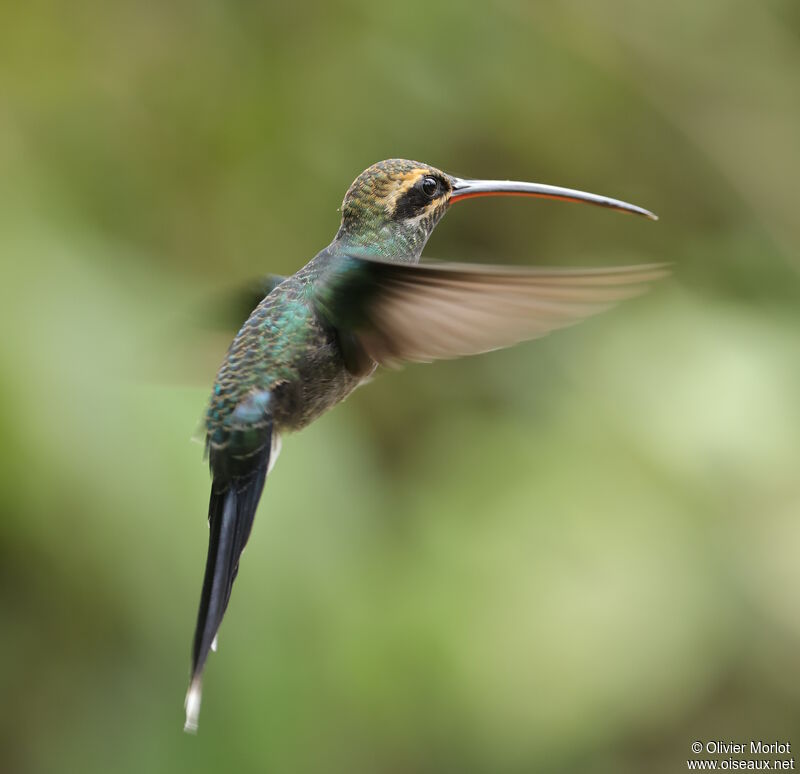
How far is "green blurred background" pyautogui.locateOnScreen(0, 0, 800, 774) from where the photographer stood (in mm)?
2322

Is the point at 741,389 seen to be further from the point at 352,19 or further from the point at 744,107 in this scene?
the point at 352,19

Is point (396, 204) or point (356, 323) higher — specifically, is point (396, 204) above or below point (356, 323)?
above

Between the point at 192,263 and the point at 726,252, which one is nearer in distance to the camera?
the point at 192,263

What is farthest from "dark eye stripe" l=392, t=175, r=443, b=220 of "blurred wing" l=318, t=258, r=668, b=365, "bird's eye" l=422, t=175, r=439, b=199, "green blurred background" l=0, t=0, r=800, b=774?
"green blurred background" l=0, t=0, r=800, b=774

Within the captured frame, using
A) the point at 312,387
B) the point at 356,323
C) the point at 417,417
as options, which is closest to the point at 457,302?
the point at 356,323

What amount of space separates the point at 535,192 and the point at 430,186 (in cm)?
17

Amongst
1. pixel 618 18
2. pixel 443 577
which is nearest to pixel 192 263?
pixel 443 577

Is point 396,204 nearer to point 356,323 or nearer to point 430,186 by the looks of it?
point 430,186

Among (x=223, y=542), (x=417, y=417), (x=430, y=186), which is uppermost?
(x=430, y=186)

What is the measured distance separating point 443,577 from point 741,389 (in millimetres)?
1005

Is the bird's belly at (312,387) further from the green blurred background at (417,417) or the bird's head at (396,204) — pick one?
the green blurred background at (417,417)

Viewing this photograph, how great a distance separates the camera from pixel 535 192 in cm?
104

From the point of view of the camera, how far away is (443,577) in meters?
2.59

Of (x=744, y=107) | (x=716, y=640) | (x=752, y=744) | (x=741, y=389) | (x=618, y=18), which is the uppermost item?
(x=618, y=18)
